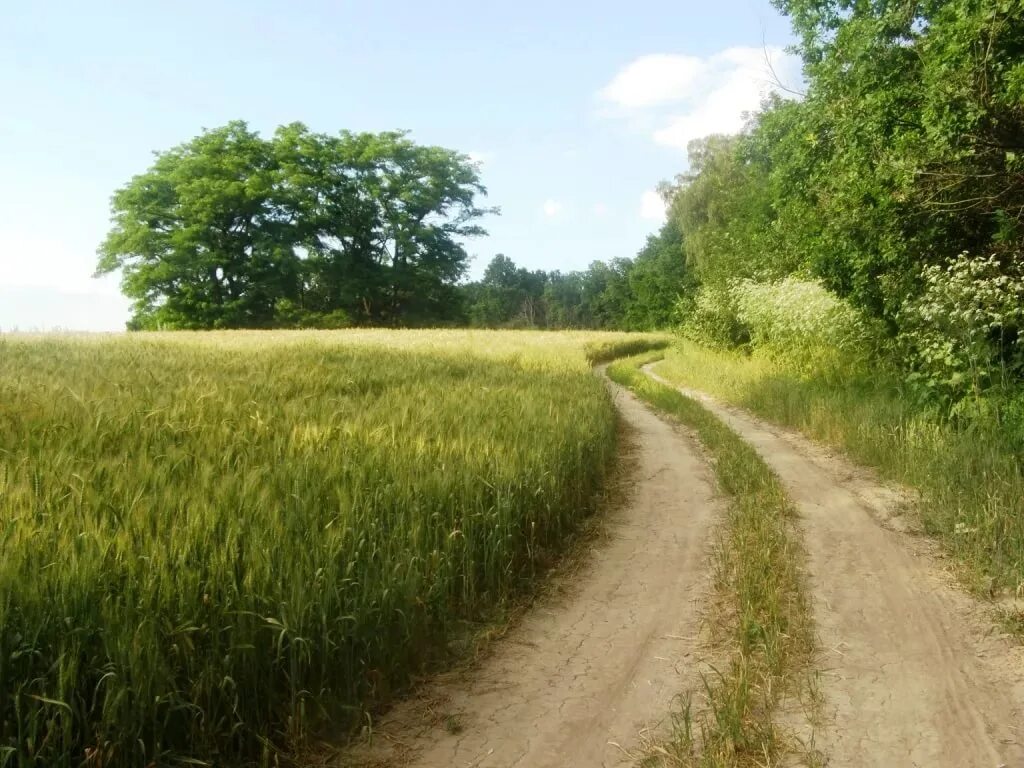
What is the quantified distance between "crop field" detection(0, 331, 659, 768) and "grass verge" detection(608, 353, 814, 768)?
1548 millimetres

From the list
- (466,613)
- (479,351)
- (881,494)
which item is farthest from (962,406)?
(479,351)

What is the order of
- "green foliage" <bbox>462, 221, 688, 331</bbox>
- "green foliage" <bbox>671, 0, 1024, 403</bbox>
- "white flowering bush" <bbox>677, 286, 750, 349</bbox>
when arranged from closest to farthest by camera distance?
"green foliage" <bbox>671, 0, 1024, 403</bbox>
"white flowering bush" <bbox>677, 286, 750, 349</bbox>
"green foliage" <bbox>462, 221, 688, 331</bbox>

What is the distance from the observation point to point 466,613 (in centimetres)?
470

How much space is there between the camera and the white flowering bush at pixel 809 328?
14.1 metres

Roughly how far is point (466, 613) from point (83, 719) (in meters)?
2.46

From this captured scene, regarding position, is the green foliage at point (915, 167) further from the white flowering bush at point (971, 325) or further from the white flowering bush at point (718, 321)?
the white flowering bush at point (718, 321)

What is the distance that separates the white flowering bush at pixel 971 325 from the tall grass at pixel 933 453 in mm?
629

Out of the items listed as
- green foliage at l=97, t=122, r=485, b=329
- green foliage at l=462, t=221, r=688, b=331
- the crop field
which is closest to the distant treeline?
green foliage at l=97, t=122, r=485, b=329

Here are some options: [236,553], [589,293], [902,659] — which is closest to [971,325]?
[902,659]

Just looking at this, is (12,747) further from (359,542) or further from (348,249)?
(348,249)

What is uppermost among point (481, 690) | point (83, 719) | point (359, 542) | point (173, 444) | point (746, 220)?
point (746, 220)

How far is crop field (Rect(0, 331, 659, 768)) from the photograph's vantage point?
109 inches

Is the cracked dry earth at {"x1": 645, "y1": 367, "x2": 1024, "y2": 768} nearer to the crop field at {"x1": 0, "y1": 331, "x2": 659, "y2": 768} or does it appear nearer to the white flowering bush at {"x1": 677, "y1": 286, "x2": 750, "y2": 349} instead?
the crop field at {"x1": 0, "y1": 331, "x2": 659, "y2": 768}

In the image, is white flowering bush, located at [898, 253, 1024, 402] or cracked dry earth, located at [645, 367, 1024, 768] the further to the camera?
white flowering bush, located at [898, 253, 1024, 402]
